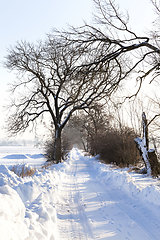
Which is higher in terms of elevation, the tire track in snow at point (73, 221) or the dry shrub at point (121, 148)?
the dry shrub at point (121, 148)

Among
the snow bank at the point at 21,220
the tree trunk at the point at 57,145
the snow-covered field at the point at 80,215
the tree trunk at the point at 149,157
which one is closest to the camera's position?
the snow bank at the point at 21,220

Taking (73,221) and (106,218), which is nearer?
(73,221)

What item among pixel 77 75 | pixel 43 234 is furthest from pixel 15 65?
pixel 43 234

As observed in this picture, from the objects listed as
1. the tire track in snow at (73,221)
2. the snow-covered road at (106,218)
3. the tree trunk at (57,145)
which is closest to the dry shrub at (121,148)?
the tree trunk at (57,145)

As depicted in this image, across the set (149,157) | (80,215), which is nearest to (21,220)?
(80,215)

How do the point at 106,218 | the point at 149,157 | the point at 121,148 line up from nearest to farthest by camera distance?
1. the point at 106,218
2. the point at 149,157
3. the point at 121,148

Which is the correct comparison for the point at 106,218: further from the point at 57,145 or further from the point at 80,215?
the point at 57,145

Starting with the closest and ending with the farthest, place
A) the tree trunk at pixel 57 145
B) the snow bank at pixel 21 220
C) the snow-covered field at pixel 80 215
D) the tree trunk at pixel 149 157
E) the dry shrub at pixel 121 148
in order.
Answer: the snow bank at pixel 21 220
the snow-covered field at pixel 80 215
the tree trunk at pixel 149 157
the dry shrub at pixel 121 148
the tree trunk at pixel 57 145

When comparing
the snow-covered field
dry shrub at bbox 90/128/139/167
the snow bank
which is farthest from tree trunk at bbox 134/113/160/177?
the snow bank

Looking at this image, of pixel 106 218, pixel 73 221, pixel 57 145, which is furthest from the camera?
pixel 57 145

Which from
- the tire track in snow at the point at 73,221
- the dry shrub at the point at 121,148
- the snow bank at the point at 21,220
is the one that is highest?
the dry shrub at the point at 121,148

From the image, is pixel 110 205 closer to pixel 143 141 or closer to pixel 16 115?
pixel 143 141

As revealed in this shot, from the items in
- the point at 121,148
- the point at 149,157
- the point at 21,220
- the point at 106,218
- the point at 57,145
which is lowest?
the point at 106,218

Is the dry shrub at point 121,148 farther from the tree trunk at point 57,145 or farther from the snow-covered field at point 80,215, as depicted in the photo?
the snow-covered field at point 80,215
